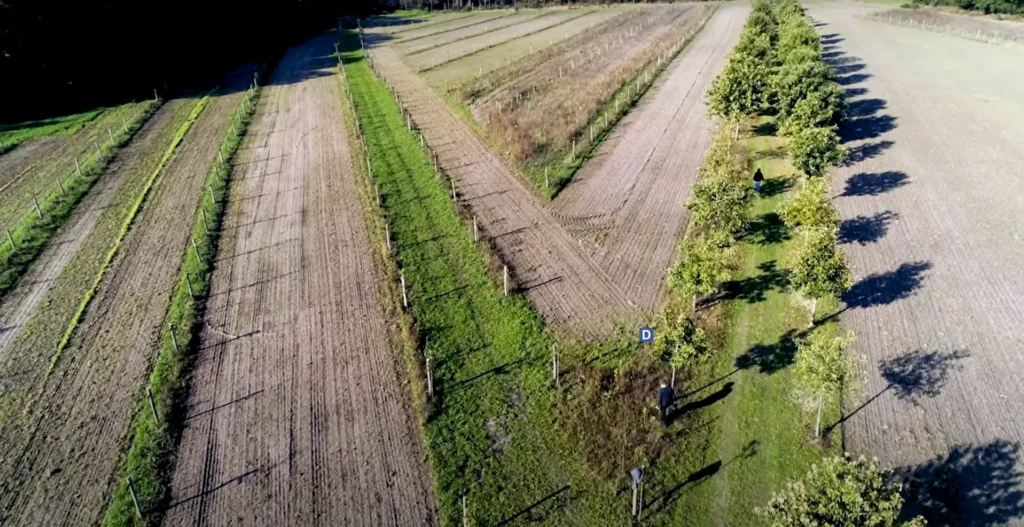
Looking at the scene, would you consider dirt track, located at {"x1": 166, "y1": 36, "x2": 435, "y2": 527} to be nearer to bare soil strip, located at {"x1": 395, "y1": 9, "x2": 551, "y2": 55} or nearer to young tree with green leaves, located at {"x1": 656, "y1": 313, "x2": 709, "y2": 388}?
young tree with green leaves, located at {"x1": 656, "y1": 313, "x2": 709, "y2": 388}

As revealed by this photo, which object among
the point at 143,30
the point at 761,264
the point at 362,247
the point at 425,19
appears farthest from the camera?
the point at 425,19

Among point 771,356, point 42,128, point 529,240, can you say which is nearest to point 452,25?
point 42,128

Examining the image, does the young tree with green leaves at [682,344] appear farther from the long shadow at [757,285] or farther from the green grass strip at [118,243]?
the green grass strip at [118,243]

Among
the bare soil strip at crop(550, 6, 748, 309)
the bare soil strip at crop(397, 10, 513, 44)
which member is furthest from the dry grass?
the bare soil strip at crop(397, 10, 513, 44)

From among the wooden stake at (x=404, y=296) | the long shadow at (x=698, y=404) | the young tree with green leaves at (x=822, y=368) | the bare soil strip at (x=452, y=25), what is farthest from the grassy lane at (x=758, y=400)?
the bare soil strip at (x=452, y=25)

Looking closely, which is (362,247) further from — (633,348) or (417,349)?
(633,348)

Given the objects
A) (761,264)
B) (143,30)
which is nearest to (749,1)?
(143,30)

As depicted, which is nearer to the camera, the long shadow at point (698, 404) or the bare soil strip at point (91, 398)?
the bare soil strip at point (91, 398)
